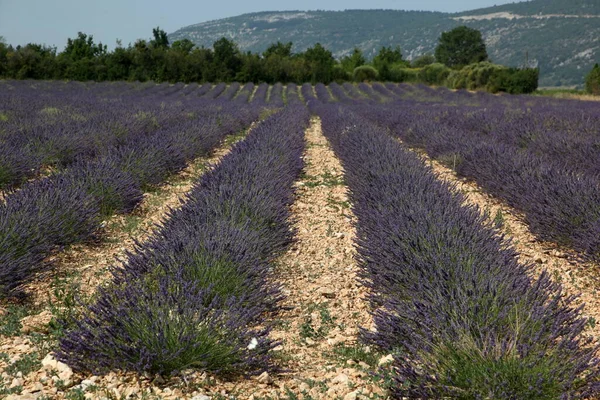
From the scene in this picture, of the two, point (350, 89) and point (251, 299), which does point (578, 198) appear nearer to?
point (251, 299)

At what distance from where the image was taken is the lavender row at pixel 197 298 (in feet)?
7.57

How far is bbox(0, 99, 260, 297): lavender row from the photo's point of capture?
3.35 m

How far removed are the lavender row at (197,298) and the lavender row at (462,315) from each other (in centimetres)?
59

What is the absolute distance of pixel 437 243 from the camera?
3268 millimetres

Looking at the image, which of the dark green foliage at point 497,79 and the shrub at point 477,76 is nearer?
the dark green foliage at point 497,79

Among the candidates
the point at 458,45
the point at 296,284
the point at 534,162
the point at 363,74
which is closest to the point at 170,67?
the point at 363,74

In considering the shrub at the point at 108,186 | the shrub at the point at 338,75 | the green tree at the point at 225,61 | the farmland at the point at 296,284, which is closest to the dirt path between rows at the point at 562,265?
the farmland at the point at 296,284

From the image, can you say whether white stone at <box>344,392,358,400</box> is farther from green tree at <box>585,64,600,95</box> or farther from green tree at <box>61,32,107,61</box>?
green tree at <box>61,32,107,61</box>

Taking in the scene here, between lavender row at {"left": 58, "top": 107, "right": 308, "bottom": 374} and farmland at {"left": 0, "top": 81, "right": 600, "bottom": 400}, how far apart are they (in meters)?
0.01

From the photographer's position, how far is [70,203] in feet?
14.0

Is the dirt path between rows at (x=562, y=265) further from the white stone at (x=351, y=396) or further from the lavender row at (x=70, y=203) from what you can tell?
the lavender row at (x=70, y=203)

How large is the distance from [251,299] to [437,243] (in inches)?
42.8

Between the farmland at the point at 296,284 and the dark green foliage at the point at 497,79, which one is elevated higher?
the farmland at the point at 296,284

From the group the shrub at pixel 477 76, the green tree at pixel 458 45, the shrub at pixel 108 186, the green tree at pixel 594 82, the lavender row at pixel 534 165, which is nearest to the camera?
the lavender row at pixel 534 165
